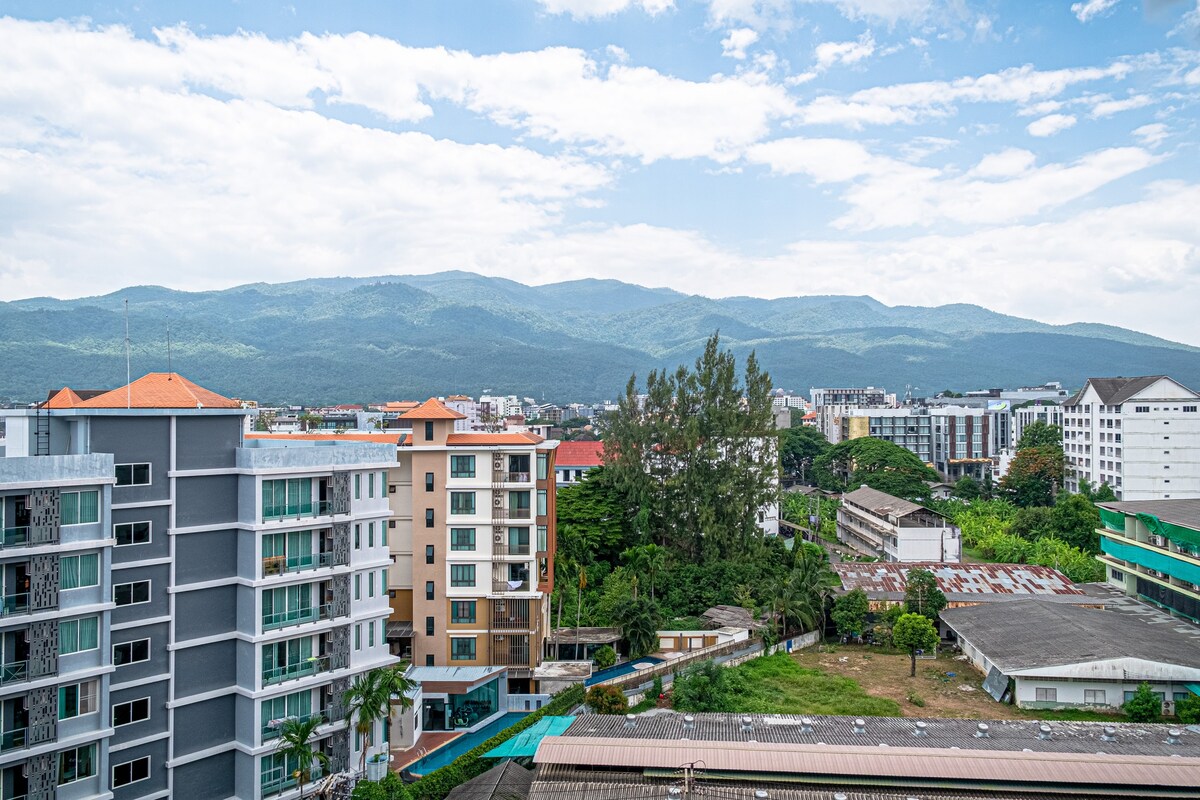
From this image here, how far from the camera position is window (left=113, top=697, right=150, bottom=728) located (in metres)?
15.4

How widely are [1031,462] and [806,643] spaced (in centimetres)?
3750

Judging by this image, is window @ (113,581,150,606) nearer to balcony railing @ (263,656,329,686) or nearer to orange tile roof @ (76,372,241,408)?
balcony railing @ (263,656,329,686)

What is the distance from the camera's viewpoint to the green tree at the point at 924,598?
31594 mm

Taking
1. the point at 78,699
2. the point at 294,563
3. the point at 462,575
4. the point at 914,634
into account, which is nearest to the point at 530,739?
the point at 294,563

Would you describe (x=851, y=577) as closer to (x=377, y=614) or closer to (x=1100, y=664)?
(x=1100, y=664)

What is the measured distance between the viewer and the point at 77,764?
14.6m

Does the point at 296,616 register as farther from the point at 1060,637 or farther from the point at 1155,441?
the point at 1155,441

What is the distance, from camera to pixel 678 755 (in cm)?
1702

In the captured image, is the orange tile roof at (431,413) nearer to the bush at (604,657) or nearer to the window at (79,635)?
the bush at (604,657)

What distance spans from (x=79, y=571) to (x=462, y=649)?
12.1 metres

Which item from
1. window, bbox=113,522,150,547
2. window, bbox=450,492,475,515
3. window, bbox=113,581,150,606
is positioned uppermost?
window, bbox=113,522,150,547

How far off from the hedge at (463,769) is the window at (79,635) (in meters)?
6.68

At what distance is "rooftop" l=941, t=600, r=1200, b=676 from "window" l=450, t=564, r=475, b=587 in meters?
15.4

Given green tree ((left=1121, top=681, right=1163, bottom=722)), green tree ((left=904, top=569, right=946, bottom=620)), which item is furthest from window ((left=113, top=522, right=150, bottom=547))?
green tree ((left=904, top=569, right=946, bottom=620))
